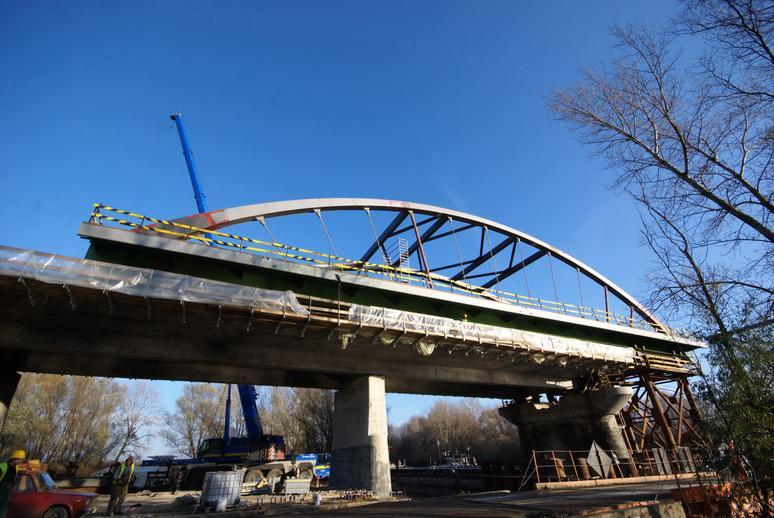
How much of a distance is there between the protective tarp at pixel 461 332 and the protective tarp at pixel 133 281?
2.75 meters

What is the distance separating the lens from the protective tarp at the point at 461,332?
1416 cm

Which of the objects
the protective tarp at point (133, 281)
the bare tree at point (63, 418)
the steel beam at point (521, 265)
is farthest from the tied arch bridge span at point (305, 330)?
the bare tree at point (63, 418)

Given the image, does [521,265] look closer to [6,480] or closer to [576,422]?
[576,422]

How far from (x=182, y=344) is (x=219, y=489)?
546cm

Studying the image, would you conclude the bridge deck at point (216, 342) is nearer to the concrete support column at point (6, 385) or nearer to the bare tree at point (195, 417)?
the concrete support column at point (6, 385)

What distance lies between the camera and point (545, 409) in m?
24.0

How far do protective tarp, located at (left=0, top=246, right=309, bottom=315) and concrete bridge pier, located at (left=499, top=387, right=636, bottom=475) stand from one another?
17.5m

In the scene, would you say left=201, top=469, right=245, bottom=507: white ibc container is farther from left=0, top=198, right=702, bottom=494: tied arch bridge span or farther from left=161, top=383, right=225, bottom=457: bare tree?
left=161, top=383, right=225, bottom=457: bare tree

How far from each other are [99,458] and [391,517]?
163 feet

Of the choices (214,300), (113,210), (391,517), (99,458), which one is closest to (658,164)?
(391,517)

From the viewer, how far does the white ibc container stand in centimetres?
987

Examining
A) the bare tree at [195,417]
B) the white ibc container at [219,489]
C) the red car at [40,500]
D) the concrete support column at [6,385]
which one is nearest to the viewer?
the red car at [40,500]

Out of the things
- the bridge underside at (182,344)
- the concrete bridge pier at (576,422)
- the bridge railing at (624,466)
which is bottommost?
the bridge railing at (624,466)

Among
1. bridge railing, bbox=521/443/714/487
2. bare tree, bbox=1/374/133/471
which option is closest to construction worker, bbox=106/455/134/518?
bridge railing, bbox=521/443/714/487
